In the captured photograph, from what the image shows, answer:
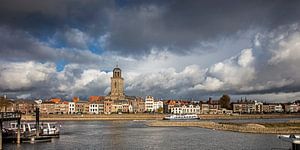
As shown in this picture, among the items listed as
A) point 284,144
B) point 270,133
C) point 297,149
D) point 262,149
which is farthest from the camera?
point 270,133

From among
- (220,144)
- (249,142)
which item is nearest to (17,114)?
(220,144)

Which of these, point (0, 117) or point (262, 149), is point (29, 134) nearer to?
point (0, 117)

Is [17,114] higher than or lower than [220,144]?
higher

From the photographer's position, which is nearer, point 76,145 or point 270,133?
point 76,145

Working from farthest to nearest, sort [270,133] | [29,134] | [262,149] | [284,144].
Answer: [270,133], [29,134], [284,144], [262,149]

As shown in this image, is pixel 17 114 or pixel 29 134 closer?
pixel 17 114

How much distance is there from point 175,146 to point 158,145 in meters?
2.97

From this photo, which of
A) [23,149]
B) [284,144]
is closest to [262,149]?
[284,144]

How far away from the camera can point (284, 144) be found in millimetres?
61469

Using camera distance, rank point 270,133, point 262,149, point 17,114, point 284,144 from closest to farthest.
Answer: point 262,149 → point 284,144 → point 17,114 → point 270,133

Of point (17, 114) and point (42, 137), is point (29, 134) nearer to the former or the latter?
point (42, 137)

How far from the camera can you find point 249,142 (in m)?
66.3

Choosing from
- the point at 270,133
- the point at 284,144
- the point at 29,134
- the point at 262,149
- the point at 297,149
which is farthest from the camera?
the point at 270,133

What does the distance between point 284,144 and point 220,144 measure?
966 centimetres
